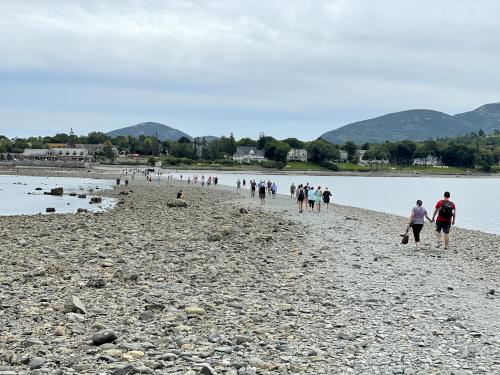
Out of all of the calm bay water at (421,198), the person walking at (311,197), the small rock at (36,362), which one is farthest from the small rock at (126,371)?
the calm bay water at (421,198)

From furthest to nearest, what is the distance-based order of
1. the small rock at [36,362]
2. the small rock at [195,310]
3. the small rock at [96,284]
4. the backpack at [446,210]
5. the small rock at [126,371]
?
the backpack at [446,210], the small rock at [96,284], the small rock at [195,310], the small rock at [36,362], the small rock at [126,371]

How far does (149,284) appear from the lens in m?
12.7

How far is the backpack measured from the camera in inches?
745

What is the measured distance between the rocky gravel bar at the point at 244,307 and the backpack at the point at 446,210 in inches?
50.8

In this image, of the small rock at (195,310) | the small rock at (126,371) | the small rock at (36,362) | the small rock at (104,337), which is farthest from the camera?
the small rock at (195,310)

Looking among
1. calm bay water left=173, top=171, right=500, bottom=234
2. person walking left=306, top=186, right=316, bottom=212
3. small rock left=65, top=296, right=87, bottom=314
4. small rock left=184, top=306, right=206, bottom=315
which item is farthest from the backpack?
calm bay water left=173, top=171, right=500, bottom=234

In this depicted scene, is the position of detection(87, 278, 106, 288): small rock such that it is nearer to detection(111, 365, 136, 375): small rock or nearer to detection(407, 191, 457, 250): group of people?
detection(111, 365, 136, 375): small rock

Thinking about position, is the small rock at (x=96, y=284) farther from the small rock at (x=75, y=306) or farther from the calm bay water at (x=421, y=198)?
the calm bay water at (x=421, y=198)

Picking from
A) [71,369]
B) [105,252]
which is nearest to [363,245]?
[105,252]

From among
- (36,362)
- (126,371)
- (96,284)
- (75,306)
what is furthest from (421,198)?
(36,362)

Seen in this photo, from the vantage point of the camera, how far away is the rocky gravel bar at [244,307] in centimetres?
775

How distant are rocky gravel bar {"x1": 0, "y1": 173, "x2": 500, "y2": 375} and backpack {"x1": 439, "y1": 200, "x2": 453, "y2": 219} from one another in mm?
1291

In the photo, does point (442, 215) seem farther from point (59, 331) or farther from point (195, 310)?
point (59, 331)

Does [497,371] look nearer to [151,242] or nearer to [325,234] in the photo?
[151,242]
